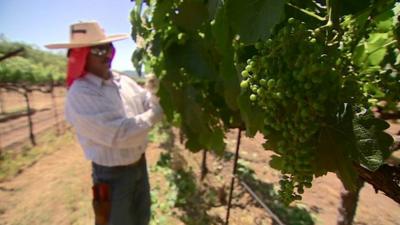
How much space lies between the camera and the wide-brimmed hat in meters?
3.56

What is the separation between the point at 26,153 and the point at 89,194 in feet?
14.7

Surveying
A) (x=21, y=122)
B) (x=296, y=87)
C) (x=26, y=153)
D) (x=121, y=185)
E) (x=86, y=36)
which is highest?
(x=86, y=36)

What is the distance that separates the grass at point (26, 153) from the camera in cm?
891

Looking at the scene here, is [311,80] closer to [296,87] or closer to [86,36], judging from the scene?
[296,87]

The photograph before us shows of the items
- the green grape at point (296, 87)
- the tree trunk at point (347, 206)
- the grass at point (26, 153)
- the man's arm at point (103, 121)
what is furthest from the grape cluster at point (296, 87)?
the grass at point (26, 153)

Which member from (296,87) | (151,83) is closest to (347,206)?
(296,87)

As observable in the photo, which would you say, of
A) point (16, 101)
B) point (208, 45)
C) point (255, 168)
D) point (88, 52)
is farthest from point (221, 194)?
point (16, 101)

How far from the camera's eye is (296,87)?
842mm

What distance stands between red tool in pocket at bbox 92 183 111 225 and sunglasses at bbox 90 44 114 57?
1271 mm

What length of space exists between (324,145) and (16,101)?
27.1 m

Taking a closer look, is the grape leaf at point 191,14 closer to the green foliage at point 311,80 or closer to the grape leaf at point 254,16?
the green foliage at point 311,80

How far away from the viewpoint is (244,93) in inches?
42.4

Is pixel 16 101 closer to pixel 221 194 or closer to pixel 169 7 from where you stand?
pixel 221 194

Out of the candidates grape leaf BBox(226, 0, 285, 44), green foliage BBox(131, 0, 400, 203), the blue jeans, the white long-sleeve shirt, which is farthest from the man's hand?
grape leaf BBox(226, 0, 285, 44)
